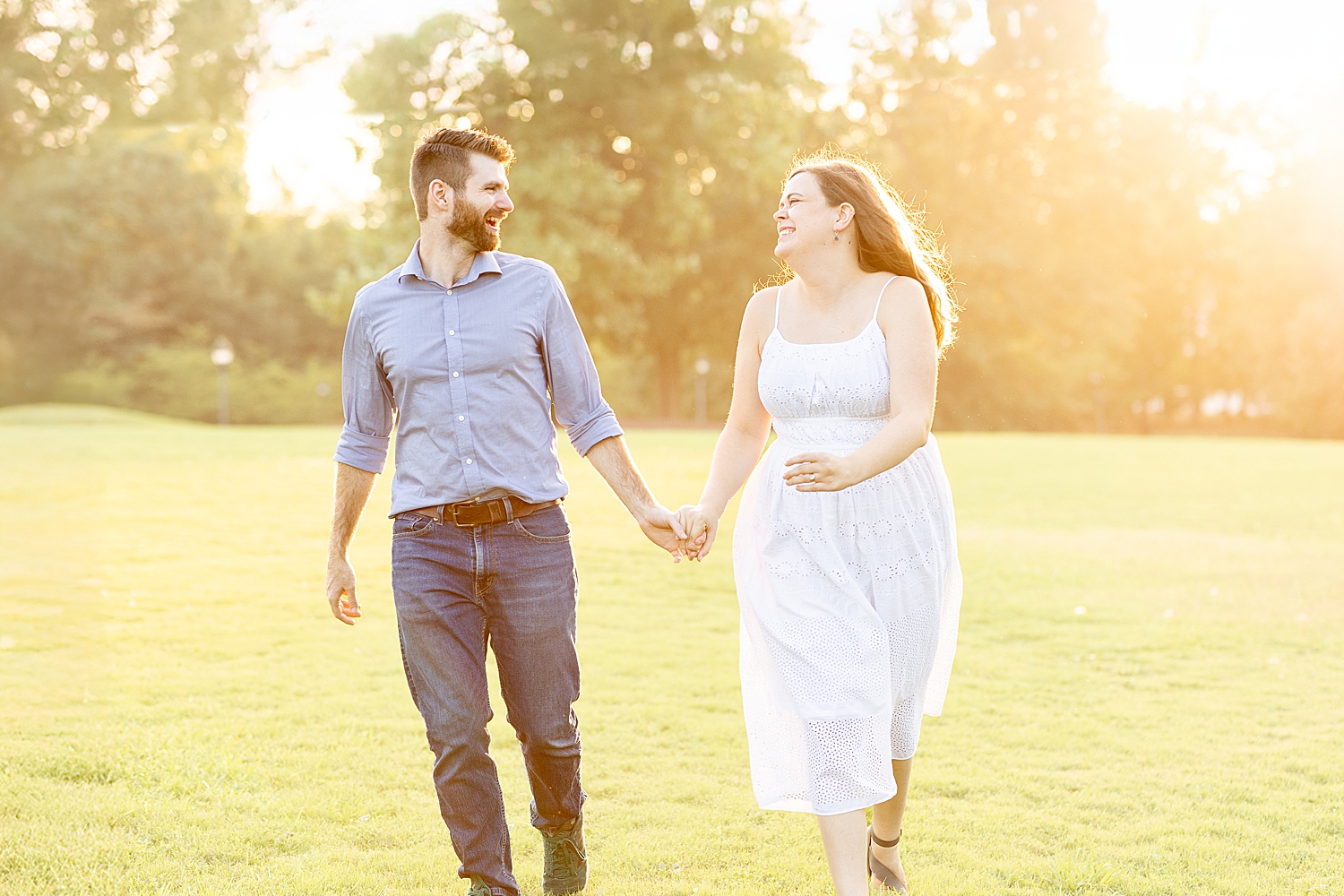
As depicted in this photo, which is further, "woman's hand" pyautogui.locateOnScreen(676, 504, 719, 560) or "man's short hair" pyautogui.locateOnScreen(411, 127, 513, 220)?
"woman's hand" pyautogui.locateOnScreen(676, 504, 719, 560)

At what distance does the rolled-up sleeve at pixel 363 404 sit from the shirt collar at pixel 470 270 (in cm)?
19

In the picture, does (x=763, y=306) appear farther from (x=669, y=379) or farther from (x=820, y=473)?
(x=669, y=379)

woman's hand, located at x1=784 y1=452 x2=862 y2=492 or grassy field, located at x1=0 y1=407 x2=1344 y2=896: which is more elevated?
woman's hand, located at x1=784 y1=452 x2=862 y2=492

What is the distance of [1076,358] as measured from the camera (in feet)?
179

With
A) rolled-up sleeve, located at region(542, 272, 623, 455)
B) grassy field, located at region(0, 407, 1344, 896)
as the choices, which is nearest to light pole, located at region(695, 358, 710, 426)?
grassy field, located at region(0, 407, 1344, 896)

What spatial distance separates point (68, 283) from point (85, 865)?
2095 inches

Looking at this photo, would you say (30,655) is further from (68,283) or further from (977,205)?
(68,283)

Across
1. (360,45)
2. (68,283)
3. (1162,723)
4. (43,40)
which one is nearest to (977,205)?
(360,45)

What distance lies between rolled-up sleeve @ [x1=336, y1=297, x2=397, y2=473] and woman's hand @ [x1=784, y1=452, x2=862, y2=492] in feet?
3.97

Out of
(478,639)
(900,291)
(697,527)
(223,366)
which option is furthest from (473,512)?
(223,366)

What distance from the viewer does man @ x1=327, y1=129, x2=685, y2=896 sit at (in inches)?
143

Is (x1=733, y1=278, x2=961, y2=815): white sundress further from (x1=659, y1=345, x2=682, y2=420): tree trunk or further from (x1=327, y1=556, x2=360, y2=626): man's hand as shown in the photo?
(x1=659, y1=345, x2=682, y2=420): tree trunk

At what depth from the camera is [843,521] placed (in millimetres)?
3605

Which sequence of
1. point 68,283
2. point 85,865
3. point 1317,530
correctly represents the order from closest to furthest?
point 85,865 < point 1317,530 < point 68,283
